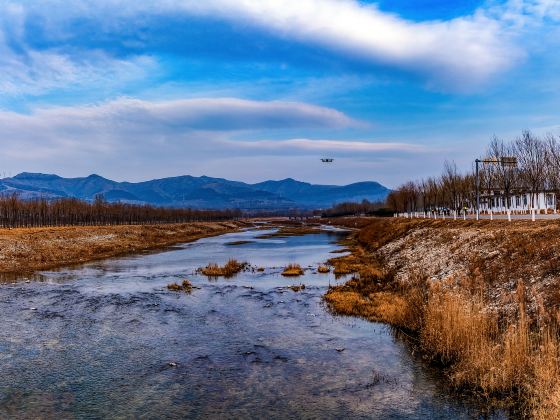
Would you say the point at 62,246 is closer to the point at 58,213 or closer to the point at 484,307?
the point at 484,307

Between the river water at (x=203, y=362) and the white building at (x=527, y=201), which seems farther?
the white building at (x=527, y=201)

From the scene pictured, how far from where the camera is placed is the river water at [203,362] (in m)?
15.2

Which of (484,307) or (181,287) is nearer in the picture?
(484,307)

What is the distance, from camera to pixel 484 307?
22234mm

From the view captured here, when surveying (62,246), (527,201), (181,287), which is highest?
(527,201)

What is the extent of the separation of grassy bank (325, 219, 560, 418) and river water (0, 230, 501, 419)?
138 centimetres

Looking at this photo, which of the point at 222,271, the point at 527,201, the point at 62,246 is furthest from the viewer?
the point at 527,201

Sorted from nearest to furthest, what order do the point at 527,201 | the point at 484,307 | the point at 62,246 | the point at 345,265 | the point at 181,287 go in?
the point at 484,307 → the point at 181,287 → the point at 345,265 → the point at 62,246 → the point at 527,201

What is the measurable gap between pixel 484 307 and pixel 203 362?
1408cm

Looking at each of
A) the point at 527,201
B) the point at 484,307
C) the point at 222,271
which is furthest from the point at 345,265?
the point at 527,201

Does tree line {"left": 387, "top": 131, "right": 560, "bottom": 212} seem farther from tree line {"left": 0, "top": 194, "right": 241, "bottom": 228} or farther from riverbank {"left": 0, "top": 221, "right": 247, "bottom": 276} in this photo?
tree line {"left": 0, "top": 194, "right": 241, "bottom": 228}

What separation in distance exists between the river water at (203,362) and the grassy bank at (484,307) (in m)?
1.38

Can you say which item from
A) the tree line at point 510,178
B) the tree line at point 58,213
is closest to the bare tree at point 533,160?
the tree line at point 510,178

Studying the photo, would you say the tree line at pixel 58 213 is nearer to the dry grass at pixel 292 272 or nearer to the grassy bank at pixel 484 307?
the dry grass at pixel 292 272
